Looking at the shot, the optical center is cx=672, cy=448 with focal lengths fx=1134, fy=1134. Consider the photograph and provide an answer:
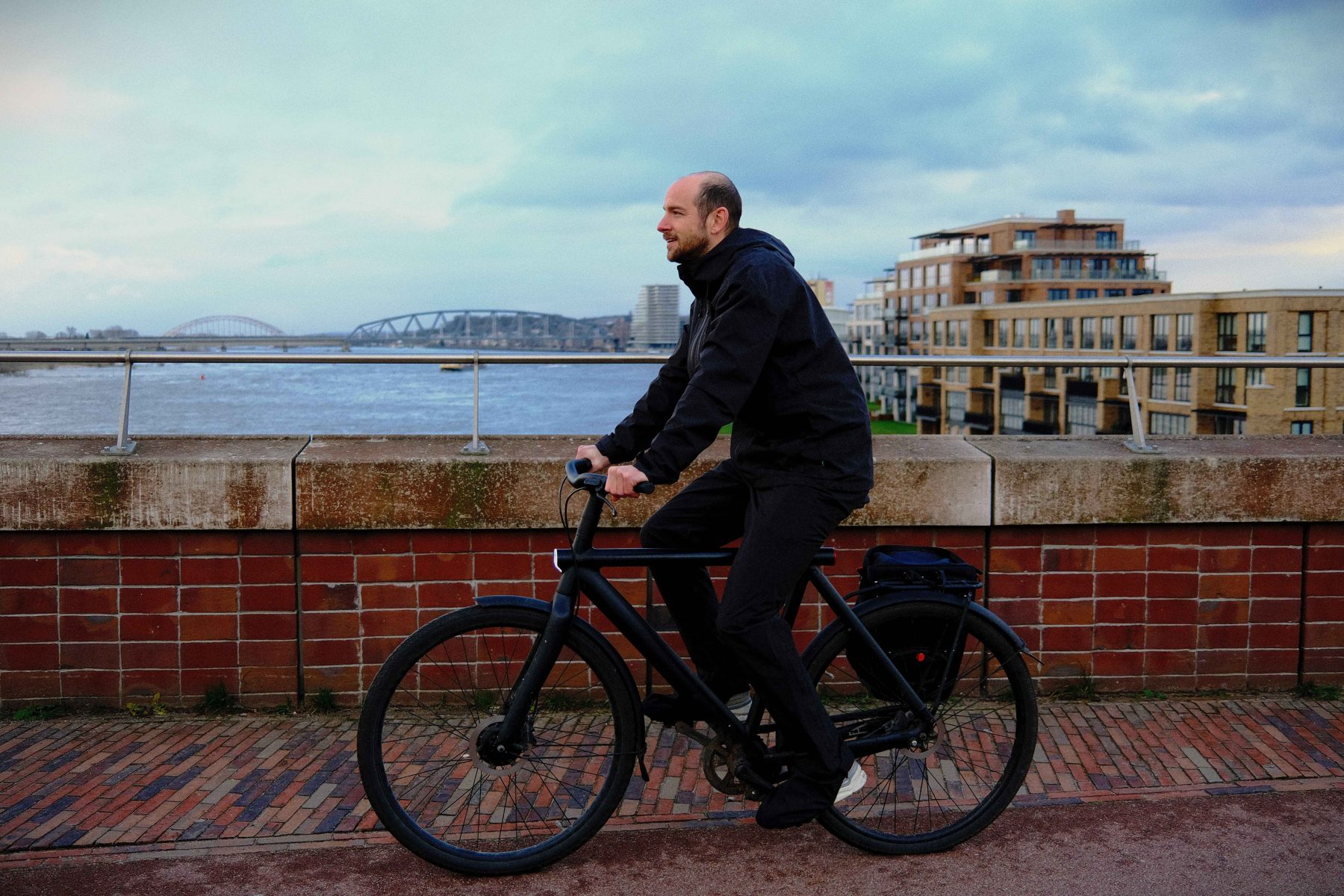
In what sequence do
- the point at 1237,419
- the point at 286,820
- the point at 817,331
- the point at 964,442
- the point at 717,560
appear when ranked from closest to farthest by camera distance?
the point at 817,331 < the point at 717,560 < the point at 286,820 < the point at 964,442 < the point at 1237,419

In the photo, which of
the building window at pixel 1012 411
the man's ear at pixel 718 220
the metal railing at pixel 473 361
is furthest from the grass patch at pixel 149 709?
the building window at pixel 1012 411

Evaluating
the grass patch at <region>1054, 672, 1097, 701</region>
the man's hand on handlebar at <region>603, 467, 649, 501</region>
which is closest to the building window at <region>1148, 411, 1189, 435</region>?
the grass patch at <region>1054, 672, 1097, 701</region>

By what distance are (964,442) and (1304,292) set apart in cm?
7122

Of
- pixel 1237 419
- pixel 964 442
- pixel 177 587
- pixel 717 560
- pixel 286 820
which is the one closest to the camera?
pixel 717 560

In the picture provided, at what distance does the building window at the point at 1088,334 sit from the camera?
84.8m

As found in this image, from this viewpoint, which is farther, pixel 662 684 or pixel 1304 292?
pixel 1304 292

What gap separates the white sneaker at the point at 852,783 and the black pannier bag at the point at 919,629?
26 cm

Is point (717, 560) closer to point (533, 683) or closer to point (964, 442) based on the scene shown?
point (533, 683)

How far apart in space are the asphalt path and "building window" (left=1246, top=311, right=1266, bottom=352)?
238 ft

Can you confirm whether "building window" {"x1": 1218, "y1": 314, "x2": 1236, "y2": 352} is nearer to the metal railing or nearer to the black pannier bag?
the metal railing

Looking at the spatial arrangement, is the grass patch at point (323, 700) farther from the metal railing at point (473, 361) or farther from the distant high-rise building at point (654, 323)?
the distant high-rise building at point (654, 323)

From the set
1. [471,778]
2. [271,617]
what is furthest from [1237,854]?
[271,617]

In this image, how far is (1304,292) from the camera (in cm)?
6619

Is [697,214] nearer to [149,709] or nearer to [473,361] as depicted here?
[473,361]
